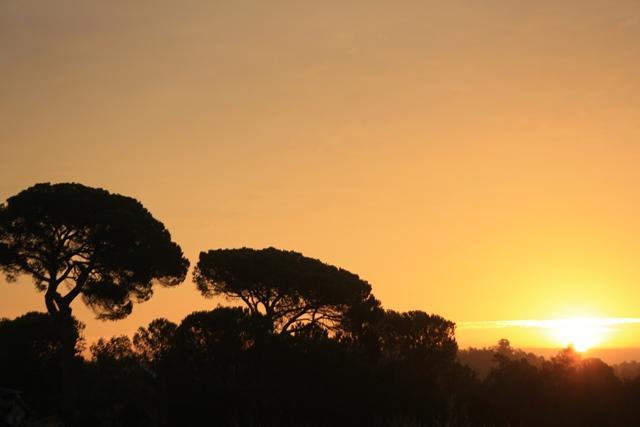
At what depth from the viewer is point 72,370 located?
4209 cm

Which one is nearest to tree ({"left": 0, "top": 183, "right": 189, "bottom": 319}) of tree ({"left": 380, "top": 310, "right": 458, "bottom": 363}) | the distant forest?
the distant forest

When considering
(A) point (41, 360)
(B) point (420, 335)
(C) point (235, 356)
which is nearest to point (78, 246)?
(A) point (41, 360)

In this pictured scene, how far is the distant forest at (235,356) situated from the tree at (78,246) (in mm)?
81

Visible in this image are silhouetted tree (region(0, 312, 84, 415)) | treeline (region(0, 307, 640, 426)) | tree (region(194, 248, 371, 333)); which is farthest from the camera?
tree (region(194, 248, 371, 333))

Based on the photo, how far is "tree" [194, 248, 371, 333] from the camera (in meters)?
51.5

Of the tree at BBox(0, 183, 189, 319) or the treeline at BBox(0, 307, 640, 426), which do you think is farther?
the tree at BBox(0, 183, 189, 319)

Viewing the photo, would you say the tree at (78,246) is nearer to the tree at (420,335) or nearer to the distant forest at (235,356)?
the distant forest at (235,356)

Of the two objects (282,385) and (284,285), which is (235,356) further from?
(284,285)

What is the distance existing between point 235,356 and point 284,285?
1898 cm

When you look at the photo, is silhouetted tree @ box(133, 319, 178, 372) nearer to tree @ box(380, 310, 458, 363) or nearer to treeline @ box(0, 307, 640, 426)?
treeline @ box(0, 307, 640, 426)

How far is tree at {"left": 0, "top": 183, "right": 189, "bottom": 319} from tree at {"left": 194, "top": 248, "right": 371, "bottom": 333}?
7617 mm

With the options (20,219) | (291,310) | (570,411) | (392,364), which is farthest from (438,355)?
(20,219)

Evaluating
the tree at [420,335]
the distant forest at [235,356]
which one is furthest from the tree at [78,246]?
the tree at [420,335]

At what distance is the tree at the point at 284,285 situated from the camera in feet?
169
